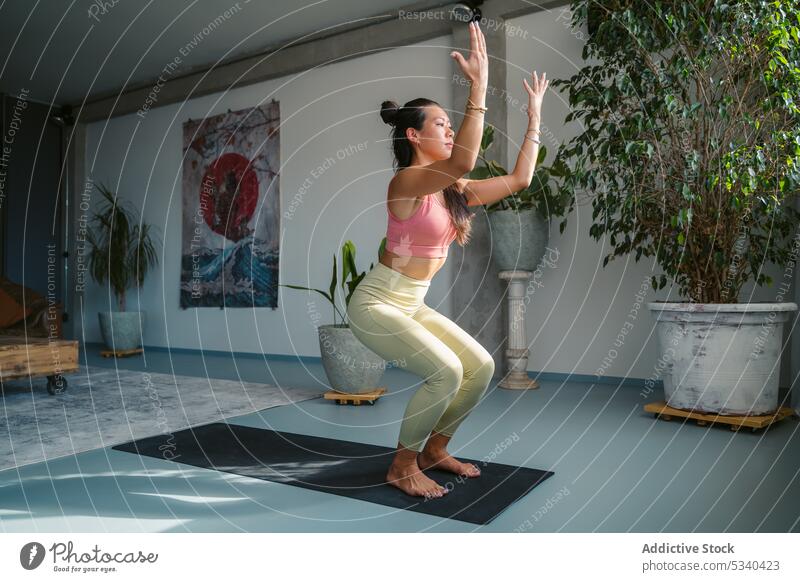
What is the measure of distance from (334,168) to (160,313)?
110 inches

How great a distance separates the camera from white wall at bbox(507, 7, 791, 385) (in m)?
4.23

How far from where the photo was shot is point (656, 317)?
10.5 feet

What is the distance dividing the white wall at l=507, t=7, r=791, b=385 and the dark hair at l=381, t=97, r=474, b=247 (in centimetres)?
241

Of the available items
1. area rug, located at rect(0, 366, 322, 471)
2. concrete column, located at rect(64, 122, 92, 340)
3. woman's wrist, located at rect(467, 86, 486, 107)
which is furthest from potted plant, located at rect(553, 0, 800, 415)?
concrete column, located at rect(64, 122, 92, 340)

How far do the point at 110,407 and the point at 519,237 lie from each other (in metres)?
2.75

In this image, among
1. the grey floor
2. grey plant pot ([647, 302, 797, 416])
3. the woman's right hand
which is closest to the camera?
the woman's right hand

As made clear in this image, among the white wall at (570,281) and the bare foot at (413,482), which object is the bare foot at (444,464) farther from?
the white wall at (570,281)

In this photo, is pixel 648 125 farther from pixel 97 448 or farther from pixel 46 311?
pixel 46 311

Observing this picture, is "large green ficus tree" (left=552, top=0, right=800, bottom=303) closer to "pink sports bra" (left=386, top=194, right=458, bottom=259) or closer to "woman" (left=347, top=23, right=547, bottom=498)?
"woman" (left=347, top=23, right=547, bottom=498)

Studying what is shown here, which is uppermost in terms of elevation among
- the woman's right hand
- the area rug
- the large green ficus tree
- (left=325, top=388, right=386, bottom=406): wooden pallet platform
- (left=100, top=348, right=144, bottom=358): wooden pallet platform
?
the large green ficus tree

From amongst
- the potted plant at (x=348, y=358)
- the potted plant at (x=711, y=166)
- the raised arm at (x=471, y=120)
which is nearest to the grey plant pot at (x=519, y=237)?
the potted plant at (x=711, y=166)

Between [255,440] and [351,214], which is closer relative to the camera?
[255,440]
